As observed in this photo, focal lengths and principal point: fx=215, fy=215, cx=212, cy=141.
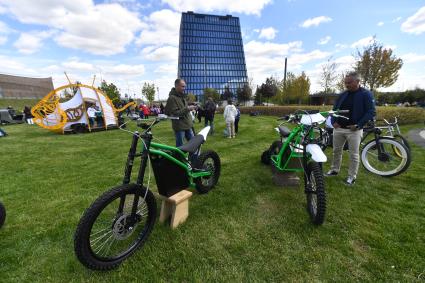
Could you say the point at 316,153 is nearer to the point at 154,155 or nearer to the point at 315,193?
the point at 315,193

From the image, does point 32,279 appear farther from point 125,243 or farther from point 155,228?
point 155,228

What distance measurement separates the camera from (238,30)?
8819cm

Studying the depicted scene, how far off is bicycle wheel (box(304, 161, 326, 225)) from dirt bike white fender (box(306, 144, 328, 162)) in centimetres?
9

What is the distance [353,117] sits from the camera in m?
3.69

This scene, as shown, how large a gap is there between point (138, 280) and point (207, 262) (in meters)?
0.67

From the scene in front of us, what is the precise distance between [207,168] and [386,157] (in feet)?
11.4

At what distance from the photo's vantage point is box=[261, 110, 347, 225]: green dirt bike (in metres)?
2.69

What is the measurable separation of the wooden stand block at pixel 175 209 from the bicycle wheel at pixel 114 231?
0.30 meters

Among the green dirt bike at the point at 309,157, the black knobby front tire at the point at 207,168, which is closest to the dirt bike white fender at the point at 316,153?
the green dirt bike at the point at 309,157

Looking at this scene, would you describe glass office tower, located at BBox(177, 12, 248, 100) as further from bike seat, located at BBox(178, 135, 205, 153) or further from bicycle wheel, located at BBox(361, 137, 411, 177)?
bike seat, located at BBox(178, 135, 205, 153)

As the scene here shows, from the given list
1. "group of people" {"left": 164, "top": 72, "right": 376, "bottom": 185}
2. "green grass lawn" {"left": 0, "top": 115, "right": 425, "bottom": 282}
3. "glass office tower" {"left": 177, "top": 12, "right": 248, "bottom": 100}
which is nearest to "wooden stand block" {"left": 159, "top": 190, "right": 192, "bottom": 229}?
"green grass lawn" {"left": 0, "top": 115, "right": 425, "bottom": 282}

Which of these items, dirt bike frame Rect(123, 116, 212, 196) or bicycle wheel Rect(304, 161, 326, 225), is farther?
bicycle wheel Rect(304, 161, 326, 225)

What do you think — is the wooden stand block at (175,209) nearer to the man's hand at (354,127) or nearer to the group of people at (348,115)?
the group of people at (348,115)

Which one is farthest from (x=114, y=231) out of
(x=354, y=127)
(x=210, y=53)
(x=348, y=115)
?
(x=210, y=53)
